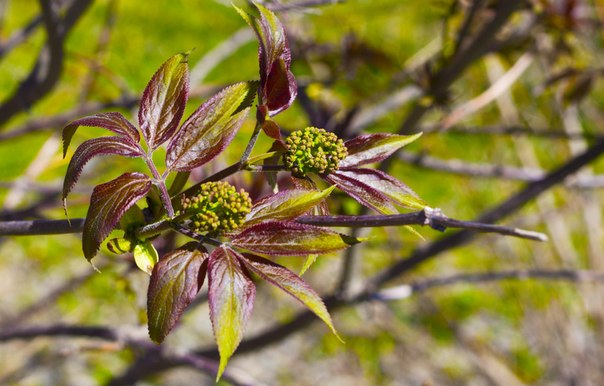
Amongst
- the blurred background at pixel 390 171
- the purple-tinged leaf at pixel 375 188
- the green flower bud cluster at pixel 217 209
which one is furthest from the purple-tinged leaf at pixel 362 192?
the blurred background at pixel 390 171

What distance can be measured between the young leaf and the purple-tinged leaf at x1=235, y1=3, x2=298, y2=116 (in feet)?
0.34

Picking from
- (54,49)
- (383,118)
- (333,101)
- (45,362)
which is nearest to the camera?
(54,49)

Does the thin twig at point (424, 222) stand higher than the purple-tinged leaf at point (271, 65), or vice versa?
the purple-tinged leaf at point (271, 65)

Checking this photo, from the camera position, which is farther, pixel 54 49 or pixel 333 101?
pixel 333 101

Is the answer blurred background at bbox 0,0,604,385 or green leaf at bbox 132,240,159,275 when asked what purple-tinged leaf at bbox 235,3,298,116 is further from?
blurred background at bbox 0,0,604,385

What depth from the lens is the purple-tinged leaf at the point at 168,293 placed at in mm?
688

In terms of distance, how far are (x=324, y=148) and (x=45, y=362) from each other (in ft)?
8.96

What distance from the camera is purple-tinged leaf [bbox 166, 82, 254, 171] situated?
0.76 meters

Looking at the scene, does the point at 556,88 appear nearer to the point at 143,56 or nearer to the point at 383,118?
the point at 383,118

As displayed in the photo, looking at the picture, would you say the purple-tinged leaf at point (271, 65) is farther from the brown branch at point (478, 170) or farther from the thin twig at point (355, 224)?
the brown branch at point (478, 170)

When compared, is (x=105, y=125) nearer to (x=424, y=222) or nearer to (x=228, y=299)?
(x=228, y=299)

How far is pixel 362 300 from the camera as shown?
180 cm

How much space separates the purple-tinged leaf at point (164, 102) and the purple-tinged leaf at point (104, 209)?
88 millimetres

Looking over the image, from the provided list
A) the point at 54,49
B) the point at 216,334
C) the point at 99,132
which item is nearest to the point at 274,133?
the point at 216,334
